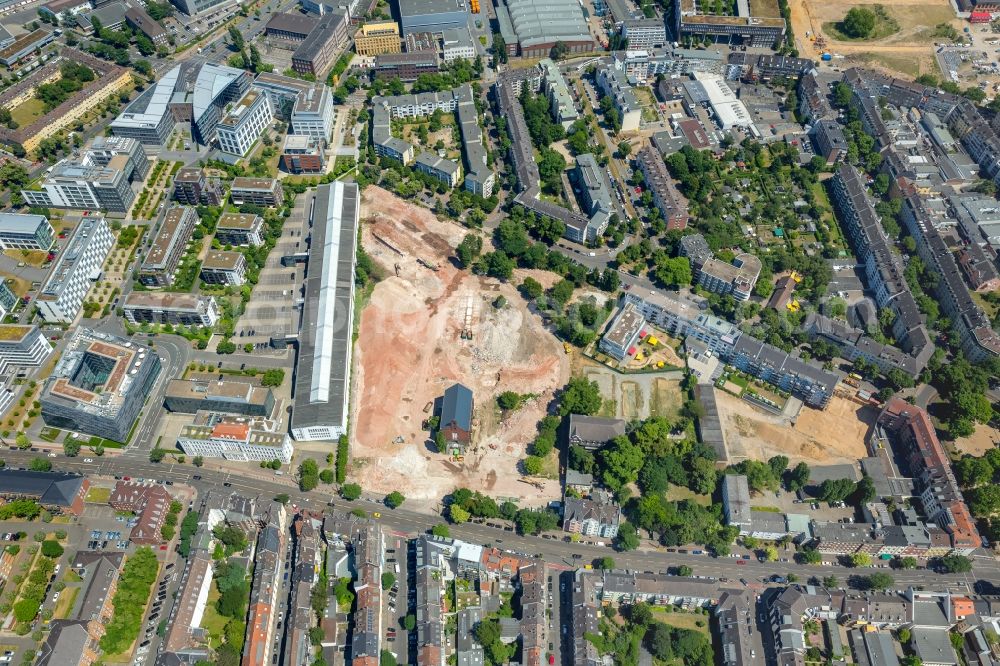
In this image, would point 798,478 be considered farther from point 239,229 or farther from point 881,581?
point 239,229

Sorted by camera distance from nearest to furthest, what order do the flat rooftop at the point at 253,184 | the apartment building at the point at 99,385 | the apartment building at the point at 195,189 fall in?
the apartment building at the point at 99,385, the apartment building at the point at 195,189, the flat rooftop at the point at 253,184

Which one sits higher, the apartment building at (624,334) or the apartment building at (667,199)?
the apartment building at (667,199)

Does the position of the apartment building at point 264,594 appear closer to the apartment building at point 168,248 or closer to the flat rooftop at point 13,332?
the flat rooftop at point 13,332

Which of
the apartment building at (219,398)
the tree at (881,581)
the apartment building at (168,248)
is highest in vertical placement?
the apartment building at (168,248)

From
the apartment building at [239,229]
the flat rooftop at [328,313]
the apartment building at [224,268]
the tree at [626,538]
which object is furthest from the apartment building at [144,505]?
the tree at [626,538]

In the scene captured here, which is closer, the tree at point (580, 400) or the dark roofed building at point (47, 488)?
the dark roofed building at point (47, 488)

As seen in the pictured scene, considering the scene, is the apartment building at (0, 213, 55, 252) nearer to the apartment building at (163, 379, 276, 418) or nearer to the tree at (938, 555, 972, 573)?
the apartment building at (163, 379, 276, 418)
